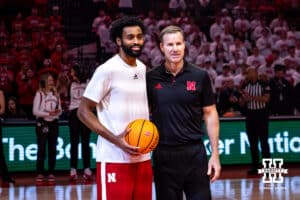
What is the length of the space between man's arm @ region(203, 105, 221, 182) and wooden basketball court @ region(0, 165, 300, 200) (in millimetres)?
4830

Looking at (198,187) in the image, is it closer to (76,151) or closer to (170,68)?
(170,68)

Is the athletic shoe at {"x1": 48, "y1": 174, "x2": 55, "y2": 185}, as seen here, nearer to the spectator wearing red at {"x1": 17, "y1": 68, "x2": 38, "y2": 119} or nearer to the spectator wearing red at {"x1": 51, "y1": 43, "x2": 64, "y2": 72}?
the spectator wearing red at {"x1": 17, "y1": 68, "x2": 38, "y2": 119}

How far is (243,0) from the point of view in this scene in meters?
22.3

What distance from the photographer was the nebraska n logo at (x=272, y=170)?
1314 cm

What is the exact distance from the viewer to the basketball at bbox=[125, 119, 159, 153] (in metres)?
5.52

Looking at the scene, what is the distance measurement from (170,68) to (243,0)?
1685 centimetres

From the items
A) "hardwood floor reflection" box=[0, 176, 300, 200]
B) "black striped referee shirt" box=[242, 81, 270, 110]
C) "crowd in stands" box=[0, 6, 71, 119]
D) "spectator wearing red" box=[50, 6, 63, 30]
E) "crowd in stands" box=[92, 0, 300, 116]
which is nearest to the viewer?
"hardwood floor reflection" box=[0, 176, 300, 200]

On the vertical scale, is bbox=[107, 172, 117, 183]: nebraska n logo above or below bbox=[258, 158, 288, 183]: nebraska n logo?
above

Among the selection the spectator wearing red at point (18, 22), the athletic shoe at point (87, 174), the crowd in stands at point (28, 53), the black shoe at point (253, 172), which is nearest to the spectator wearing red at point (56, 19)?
the crowd in stands at point (28, 53)

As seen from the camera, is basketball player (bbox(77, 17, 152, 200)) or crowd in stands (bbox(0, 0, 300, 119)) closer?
basketball player (bbox(77, 17, 152, 200))

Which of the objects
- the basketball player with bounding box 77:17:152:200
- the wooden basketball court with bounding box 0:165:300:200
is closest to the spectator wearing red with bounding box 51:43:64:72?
the wooden basketball court with bounding box 0:165:300:200

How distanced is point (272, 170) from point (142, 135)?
9101 mm

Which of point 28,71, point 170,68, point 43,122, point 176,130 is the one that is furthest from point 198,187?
point 28,71

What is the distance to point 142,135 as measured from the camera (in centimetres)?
550
